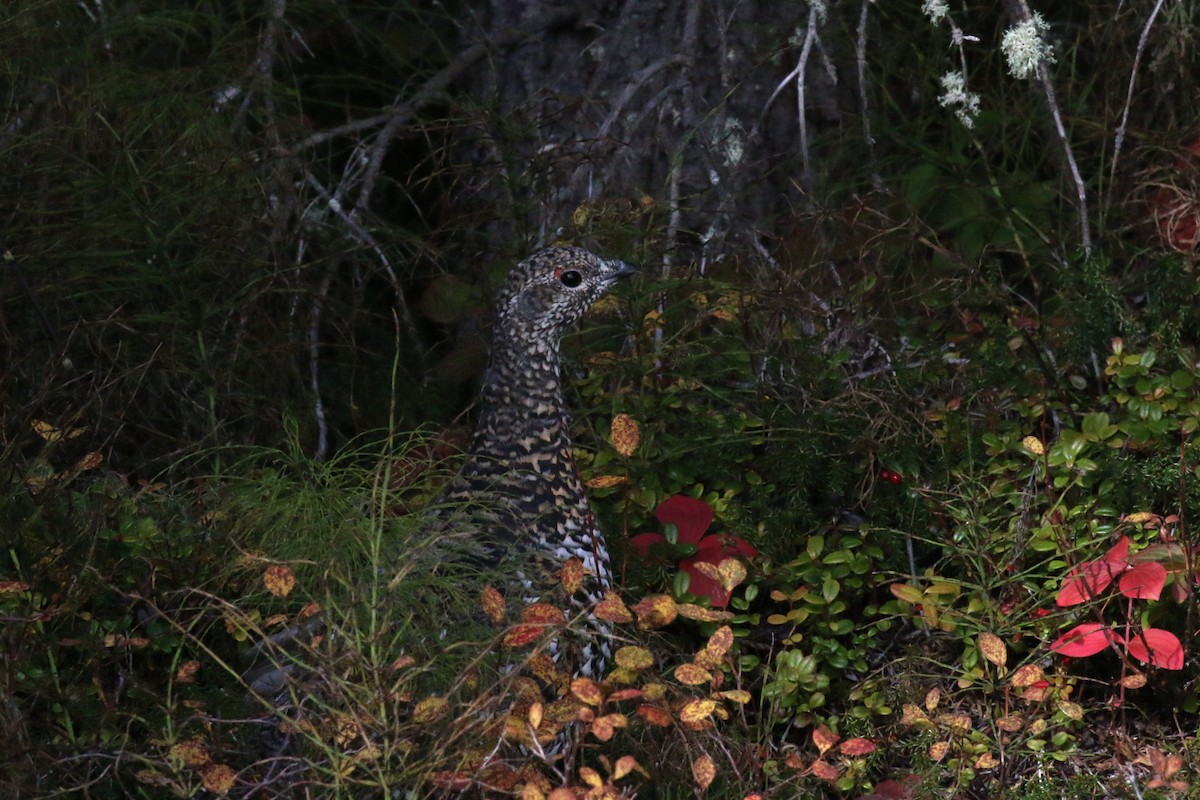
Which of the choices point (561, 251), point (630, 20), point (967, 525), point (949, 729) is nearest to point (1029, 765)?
point (949, 729)

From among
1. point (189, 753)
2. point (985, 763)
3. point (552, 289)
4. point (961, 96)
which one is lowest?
point (985, 763)

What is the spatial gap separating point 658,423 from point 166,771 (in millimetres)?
1511

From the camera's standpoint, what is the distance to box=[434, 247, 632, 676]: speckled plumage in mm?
3012

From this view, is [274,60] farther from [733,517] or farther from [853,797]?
[853,797]

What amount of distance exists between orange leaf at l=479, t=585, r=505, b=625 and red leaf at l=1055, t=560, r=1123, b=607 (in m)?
1.15

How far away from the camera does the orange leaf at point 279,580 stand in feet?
8.43

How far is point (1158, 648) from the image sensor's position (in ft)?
9.76

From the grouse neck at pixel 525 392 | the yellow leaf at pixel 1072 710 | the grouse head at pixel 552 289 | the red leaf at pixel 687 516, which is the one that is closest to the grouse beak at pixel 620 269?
the grouse head at pixel 552 289

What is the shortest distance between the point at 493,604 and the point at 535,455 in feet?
1.98

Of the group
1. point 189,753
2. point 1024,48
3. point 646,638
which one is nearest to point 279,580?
point 189,753

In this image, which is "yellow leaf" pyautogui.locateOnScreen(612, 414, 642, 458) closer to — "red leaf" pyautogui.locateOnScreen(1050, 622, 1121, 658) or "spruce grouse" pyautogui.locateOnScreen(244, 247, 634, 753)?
"spruce grouse" pyautogui.locateOnScreen(244, 247, 634, 753)

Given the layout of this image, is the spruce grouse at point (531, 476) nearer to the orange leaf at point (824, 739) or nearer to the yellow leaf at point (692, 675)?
the yellow leaf at point (692, 675)

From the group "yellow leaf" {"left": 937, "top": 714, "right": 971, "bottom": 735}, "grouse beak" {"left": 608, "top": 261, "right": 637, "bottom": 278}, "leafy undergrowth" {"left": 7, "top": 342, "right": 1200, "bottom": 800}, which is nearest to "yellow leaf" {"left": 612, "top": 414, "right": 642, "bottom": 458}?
"leafy undergrowth" {"left": 7, "top": 342, "right": 1200, "bottom": 800}

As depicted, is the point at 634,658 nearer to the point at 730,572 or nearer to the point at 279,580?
the point at 730,572
